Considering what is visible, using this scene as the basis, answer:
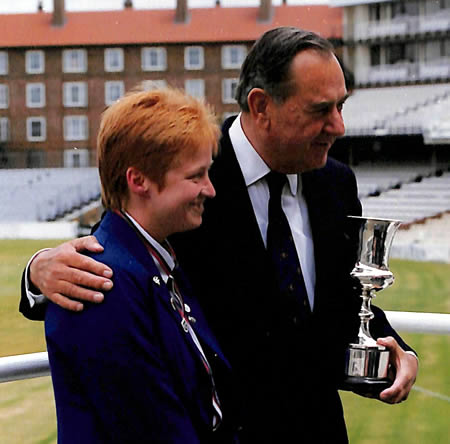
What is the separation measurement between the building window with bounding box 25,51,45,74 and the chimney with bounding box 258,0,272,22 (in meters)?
7.71

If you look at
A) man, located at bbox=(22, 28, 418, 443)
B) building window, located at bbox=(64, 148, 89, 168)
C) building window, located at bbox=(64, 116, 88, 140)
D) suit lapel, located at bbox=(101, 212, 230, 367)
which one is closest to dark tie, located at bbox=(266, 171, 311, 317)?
man, located at bbox=(22, 28, 418, 443)

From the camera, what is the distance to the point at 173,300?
0.75 metres

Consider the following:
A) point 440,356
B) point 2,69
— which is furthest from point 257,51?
point 2,69

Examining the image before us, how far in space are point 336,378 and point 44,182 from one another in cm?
2205

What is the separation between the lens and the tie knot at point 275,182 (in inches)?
38.4

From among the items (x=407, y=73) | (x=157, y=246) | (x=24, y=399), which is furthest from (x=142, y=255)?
(x=407, y=73)

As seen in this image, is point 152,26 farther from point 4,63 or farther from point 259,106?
point 259,106

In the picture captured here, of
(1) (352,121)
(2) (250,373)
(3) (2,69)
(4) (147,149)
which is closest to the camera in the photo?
(4) (147,149)

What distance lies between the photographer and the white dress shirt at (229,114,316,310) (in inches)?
38.3

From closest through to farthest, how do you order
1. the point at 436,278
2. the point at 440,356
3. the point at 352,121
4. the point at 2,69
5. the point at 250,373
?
the point at 250,373, the point at 440,356, the point at 436,278, the point at 352,121, the point at 2,69

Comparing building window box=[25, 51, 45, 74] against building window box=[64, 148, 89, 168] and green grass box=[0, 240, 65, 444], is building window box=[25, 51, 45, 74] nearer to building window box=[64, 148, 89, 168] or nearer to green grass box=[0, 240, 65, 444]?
building window box=[64, 148, 89, 168]

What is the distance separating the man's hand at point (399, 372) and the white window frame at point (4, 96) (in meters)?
28.8

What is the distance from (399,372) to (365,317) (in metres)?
0.08

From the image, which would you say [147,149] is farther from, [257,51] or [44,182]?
[44,182]
